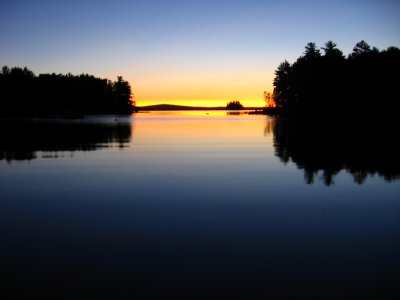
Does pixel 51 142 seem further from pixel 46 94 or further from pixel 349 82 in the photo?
pixel 46 94

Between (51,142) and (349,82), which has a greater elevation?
(349,82)

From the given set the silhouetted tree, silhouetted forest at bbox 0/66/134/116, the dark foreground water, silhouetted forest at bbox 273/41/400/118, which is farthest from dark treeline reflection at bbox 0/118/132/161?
the silhouetted tree

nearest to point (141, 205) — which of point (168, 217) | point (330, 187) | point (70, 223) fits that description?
point (168, 217)

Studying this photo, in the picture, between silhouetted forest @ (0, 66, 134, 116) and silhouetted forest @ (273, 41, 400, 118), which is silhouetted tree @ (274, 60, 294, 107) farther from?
silhouetted forest @ (0, 66, 134, 116)

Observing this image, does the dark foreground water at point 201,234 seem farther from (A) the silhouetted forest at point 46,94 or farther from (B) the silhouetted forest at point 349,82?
(A) the silhouetted forest at point 46,94

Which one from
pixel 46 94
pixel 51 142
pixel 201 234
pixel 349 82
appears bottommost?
pixel 201 234

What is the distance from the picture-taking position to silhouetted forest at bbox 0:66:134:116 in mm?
131875

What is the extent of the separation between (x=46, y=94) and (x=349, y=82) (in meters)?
115

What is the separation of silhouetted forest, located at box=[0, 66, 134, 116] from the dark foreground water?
406 feet

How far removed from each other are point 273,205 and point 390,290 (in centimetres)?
556

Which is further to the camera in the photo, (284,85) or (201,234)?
(284,85)

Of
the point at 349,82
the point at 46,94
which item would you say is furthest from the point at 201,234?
the point at 46,94

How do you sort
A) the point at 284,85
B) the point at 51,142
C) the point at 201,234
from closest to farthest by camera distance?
the point at 201,234 < the point at 51,142 < the point at 284,85

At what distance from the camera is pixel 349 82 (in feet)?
224
